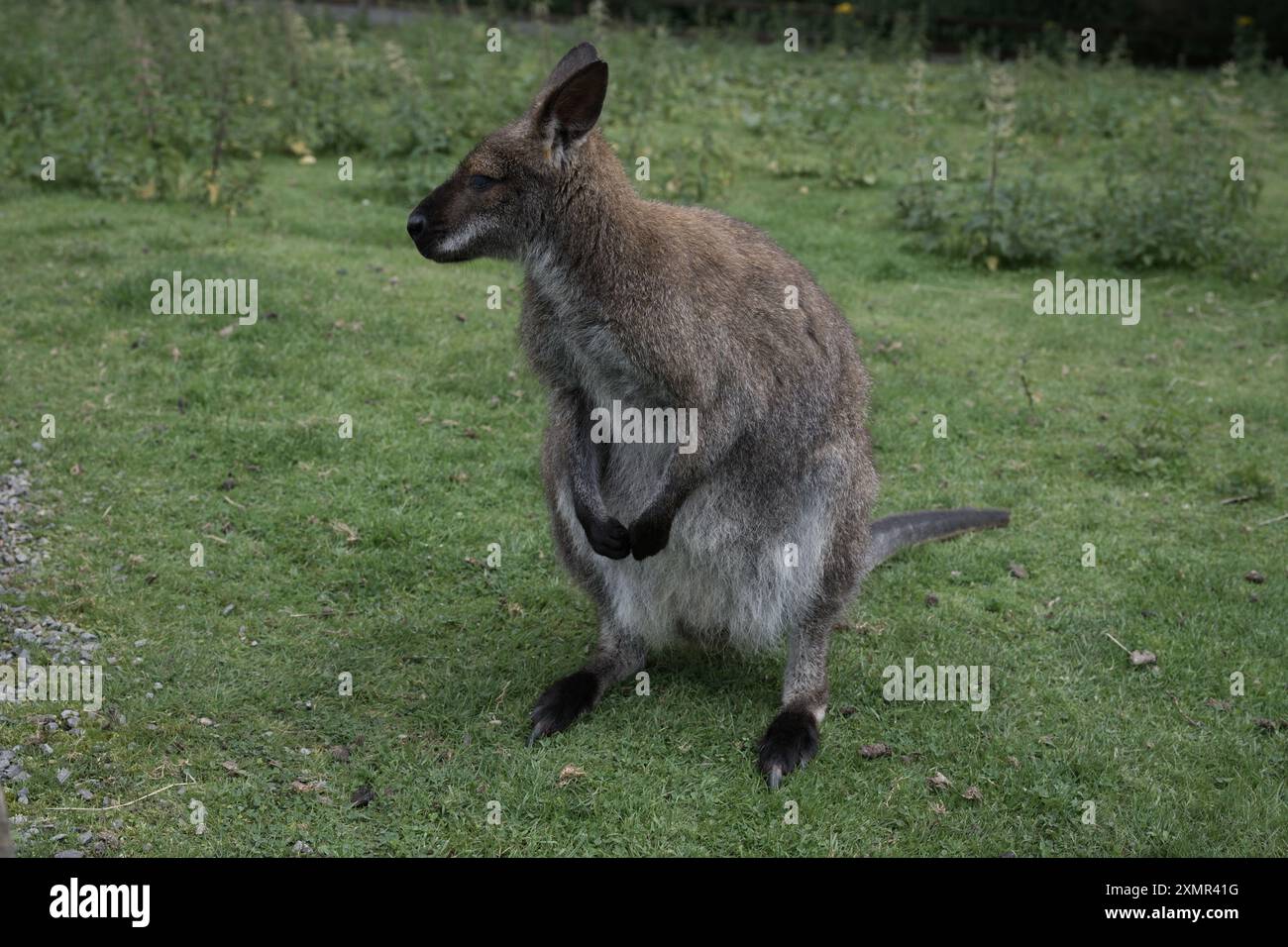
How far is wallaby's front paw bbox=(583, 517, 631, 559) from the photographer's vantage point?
13.6 ft

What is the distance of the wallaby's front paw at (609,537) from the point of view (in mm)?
4148

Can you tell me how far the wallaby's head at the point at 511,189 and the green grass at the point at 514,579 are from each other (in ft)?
2.43

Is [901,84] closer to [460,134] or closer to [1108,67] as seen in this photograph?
[1108,67]

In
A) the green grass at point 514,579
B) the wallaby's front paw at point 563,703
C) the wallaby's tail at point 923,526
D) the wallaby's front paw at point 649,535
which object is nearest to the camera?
the green grass at point 514,579

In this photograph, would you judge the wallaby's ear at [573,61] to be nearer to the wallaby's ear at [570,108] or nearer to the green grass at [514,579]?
the wallaby's ear at [570,108]

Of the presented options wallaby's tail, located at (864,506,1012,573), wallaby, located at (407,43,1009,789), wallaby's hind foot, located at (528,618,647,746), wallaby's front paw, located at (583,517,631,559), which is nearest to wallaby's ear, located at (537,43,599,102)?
wallaby, located at (407,43,1009,789)

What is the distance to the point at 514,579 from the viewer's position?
17.5ft

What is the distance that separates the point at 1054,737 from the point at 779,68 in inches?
413

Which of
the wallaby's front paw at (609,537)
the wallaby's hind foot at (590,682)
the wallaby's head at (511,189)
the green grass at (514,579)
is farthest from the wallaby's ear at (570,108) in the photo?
the wallaby's hind foot at (590,682)

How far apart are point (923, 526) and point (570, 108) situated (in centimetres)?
243

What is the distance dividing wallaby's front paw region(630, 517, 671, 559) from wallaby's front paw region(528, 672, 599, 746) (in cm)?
55

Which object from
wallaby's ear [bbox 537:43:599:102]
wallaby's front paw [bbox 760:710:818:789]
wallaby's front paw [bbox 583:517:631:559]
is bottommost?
wallaby's front paw [bbox 760:710:818:789]

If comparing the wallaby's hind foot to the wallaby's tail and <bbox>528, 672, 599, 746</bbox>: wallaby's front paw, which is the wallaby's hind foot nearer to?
<bbox>528, 672, 599, 746</bbox>: wallaby's front paw

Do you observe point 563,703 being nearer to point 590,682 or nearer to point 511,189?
point 590,682
